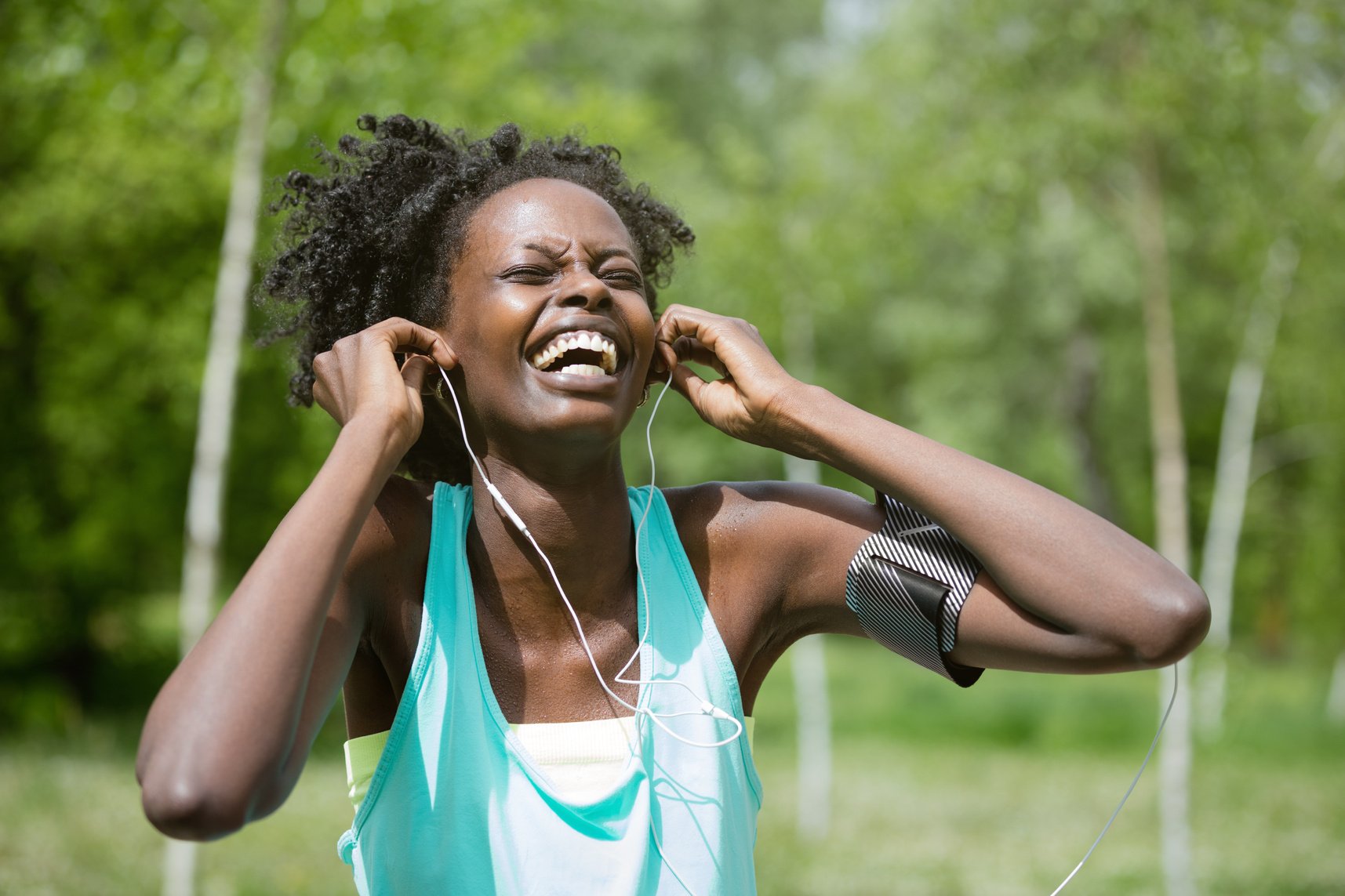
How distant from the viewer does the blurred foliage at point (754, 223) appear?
22.8 feet

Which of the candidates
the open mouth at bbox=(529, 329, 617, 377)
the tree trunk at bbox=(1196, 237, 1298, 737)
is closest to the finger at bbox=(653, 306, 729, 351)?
the open mouth at bbox=(529, 329, 617, 377)

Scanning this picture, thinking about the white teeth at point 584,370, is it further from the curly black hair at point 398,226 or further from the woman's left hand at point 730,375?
the curly black hair at point 398,226

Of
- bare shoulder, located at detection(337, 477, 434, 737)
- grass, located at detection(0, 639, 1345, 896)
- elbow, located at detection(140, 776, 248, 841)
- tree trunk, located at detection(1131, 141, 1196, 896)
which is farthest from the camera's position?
grass, located at detection(0, 639, 1345, 896)

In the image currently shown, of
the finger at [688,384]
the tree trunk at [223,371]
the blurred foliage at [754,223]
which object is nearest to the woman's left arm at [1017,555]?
the finger at [688,384]

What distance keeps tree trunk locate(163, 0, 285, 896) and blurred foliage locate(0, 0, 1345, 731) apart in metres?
0.31

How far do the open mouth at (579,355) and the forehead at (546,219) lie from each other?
0.60 ft

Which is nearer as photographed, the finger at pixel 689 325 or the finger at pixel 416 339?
the finger at pixel 416 339

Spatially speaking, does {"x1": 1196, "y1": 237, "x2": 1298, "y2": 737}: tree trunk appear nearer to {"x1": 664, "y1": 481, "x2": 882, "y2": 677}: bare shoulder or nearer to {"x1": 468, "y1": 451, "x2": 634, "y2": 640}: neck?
{"x1": 664, "y1": 481, "x2": 882, "y2": 677}: bare shoulder

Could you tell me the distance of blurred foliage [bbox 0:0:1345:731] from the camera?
274 inches

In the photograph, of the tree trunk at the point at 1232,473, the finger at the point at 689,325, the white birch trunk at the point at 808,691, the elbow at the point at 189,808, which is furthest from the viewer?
the tree trunk at the point at 1232,473

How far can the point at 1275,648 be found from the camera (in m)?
21.9

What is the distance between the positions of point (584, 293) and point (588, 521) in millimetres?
379

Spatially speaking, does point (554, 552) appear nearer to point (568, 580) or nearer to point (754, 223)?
point (568, 580)

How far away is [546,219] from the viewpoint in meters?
2.14
